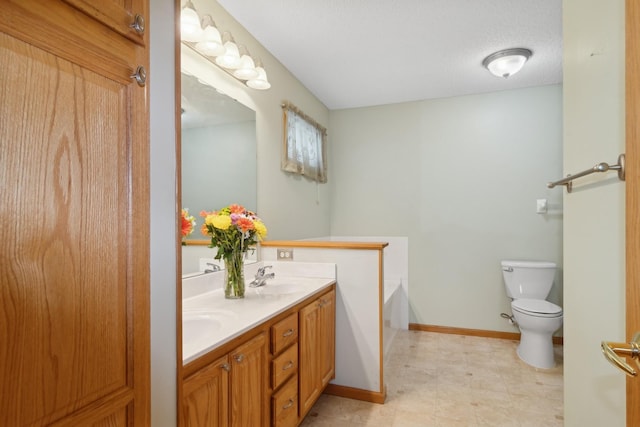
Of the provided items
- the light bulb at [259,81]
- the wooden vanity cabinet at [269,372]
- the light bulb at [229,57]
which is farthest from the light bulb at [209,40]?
the wooden vanity cabinet at [269,372]

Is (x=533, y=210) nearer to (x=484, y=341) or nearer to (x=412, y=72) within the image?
(x=484, y=341)

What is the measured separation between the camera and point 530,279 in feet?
9.65

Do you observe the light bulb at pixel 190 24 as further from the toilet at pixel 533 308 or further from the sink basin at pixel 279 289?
the toilet at pixel 533 308

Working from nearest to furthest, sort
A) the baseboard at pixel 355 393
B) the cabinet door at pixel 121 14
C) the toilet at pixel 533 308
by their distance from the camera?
the cabinet door at pixel 121 14, the baseboard at pixel 355 393, the toilet at pixel 533 308

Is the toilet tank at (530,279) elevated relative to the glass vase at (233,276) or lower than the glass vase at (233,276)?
lower

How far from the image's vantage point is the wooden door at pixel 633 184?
59 cm

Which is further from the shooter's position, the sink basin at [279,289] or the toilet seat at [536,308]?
the toilet seat at [536,308]

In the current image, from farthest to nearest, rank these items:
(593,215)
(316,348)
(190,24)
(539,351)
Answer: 1. (539,351)
2. (316,348)
3. (190,24)
4. (593,215)

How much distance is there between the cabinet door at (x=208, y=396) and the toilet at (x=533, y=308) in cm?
247

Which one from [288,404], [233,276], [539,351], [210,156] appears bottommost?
[539,351]

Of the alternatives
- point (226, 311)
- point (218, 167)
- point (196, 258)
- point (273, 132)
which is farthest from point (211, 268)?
point (273, 132)

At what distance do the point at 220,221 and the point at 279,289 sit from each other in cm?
61

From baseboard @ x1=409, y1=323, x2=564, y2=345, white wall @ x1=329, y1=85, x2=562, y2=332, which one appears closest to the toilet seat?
white wall @ x1=329, y1=85, x2=562, y2=332

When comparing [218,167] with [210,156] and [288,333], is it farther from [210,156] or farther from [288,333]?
[288,333]
